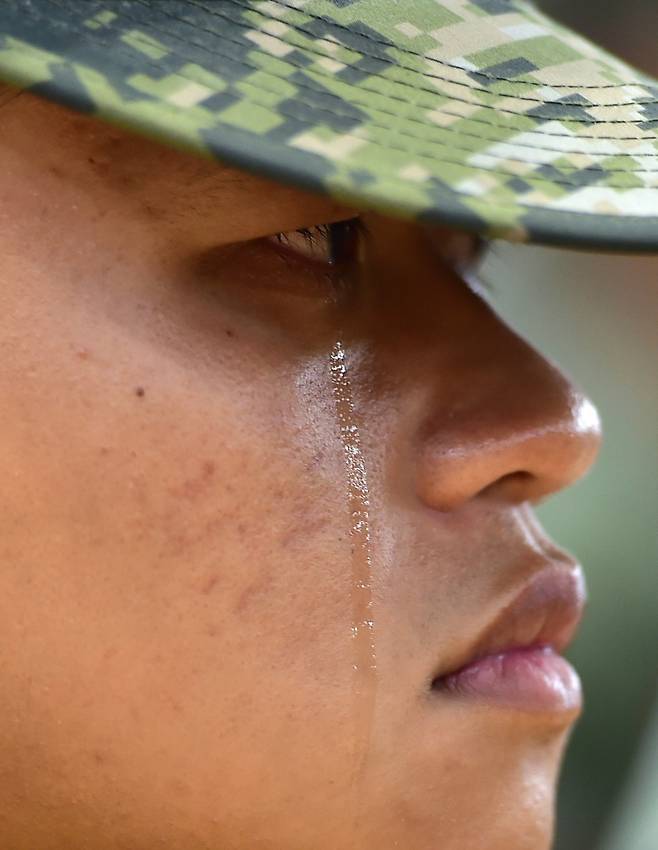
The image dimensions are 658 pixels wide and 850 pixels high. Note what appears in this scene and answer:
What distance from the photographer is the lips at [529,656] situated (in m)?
0.65

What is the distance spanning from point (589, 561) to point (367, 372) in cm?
144

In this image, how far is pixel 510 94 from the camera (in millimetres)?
536

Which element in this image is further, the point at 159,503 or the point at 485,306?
the point at 485,306

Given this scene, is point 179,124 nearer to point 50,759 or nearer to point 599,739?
point 50,759

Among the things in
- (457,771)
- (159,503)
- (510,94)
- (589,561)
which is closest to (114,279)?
(159,503)

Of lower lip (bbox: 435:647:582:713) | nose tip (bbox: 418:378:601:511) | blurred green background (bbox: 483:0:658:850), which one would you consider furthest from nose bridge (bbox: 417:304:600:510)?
blurred green background (bbox: 483:0:658:850)

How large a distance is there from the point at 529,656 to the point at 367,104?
15.2 inches

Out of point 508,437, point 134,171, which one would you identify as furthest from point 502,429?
point 134,171

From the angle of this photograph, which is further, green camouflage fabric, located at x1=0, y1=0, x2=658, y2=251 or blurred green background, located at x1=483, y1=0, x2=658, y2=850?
blurred green background, located at x1=483, y1=0, x2=658, y2=850

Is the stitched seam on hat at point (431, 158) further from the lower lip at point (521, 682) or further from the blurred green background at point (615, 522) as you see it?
the blurred green background at point (615, 522)

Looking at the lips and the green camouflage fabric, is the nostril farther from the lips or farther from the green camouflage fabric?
the green camouflage fabric

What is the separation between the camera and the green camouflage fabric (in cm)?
44

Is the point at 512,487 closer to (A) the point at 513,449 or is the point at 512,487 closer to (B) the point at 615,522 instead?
(A) the point at 513,449

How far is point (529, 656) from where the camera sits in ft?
2.28
